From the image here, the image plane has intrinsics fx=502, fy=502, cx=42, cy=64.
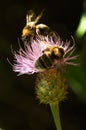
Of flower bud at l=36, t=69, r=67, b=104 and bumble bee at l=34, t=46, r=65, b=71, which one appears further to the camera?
flower bud at l=36, t=69, r=67, b=104

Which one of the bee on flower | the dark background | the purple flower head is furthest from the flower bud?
the dark background

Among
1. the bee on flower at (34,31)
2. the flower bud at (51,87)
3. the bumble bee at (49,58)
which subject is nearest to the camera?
the bumble bee at (49,58)

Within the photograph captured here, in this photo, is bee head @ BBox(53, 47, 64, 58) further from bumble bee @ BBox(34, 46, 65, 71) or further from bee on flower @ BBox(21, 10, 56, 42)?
bee on flower @ BBox(21, 10, 56, 42)

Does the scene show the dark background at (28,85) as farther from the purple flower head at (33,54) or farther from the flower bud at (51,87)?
the flower bud at (51,87)

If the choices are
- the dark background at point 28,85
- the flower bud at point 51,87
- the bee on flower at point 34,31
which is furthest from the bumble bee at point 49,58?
the dark background at point 28,85

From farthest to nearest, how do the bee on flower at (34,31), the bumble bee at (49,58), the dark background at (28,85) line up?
the dark background at (28,85) → the bee on flower at (34,31) → the bumble bee at (49,58)

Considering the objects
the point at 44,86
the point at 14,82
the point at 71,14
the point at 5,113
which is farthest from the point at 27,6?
the point at 44,86

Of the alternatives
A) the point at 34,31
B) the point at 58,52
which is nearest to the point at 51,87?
the point at 58,52
